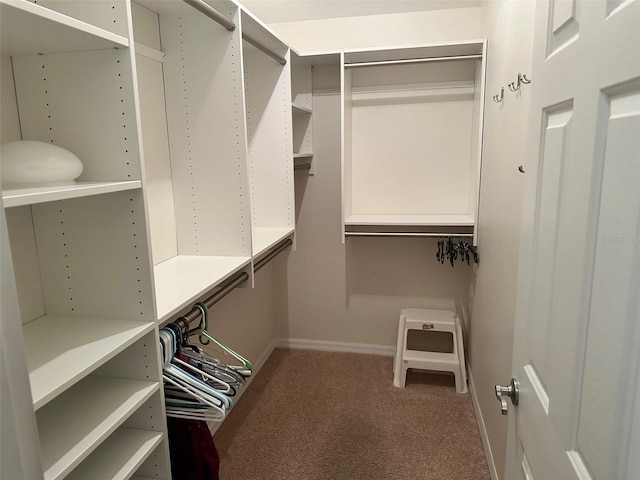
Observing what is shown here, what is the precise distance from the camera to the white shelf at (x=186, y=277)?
136 cm

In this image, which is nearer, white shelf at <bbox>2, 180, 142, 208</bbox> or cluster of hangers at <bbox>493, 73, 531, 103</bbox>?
white shelf at <bbox>2, 180, 142, 208</bbox>

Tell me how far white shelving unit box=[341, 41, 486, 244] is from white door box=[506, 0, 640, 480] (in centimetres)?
182

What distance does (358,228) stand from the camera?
10.0 feet

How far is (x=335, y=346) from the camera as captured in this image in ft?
11.3

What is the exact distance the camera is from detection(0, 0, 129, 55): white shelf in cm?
80

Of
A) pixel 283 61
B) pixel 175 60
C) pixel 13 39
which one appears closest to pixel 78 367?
pixel 13 39

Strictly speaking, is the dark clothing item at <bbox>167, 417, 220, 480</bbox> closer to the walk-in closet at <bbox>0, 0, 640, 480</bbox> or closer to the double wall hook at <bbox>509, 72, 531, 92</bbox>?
the walk-in closet at <bbox>0, 0, 640, 480</bbox>

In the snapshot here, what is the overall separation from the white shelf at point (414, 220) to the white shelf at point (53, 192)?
6.25 ft

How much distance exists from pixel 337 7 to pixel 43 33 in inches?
84.6

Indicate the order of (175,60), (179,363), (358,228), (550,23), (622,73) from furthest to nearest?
1. (358,228)
2. (175,60)
3. (179,363)
4. (550,23)
5. (622,73)

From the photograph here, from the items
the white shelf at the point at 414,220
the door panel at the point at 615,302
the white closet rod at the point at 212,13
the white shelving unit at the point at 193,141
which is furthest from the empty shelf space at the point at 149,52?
the door panel at the point at 615,302

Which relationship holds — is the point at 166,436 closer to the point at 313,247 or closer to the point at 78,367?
the point at 78,367

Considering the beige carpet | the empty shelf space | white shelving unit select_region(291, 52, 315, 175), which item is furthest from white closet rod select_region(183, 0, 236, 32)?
the beige carpet

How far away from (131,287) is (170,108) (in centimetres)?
100
